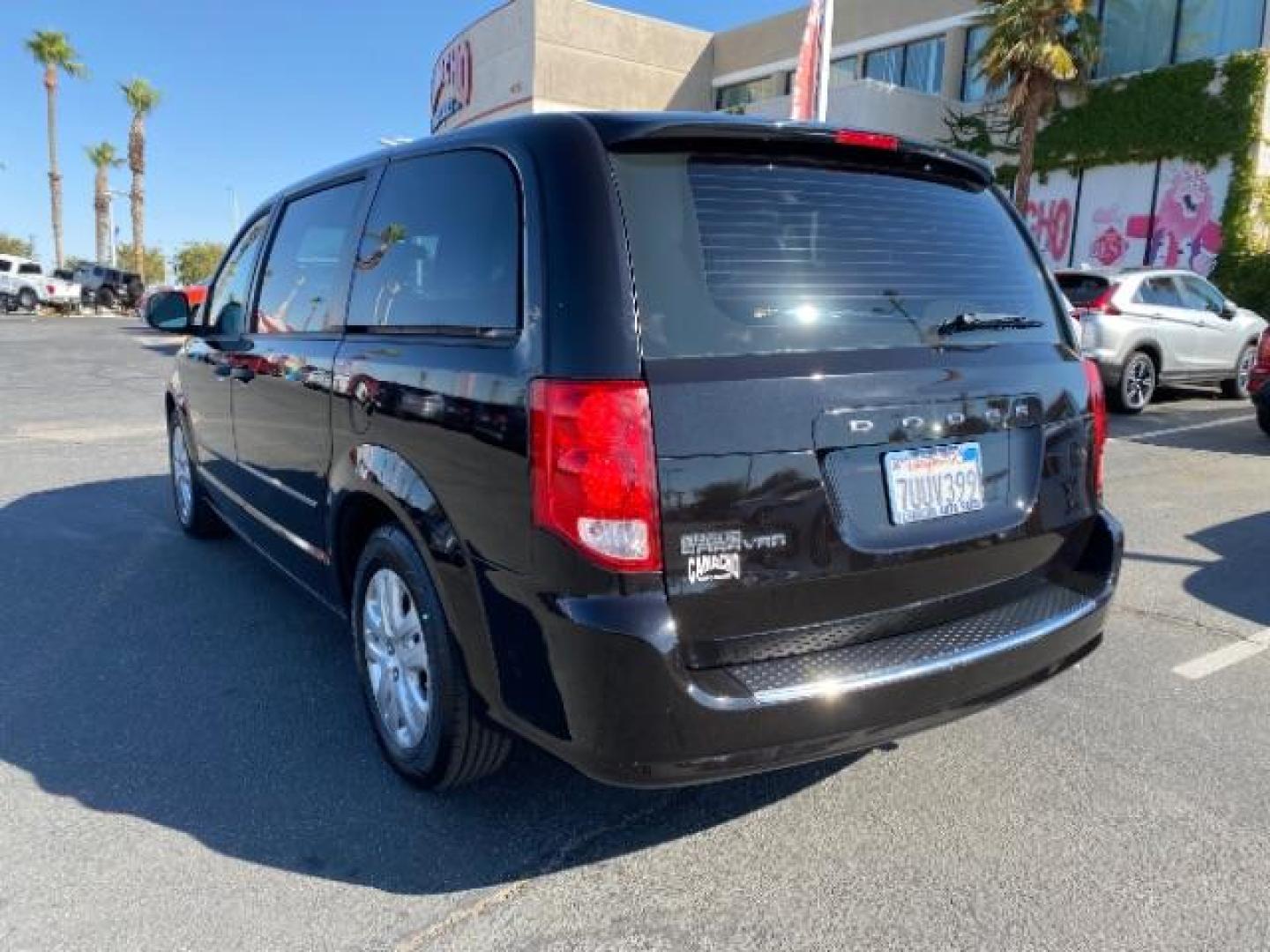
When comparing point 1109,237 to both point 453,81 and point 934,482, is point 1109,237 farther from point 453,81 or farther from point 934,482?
point 934,482

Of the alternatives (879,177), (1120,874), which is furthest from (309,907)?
(879,177)

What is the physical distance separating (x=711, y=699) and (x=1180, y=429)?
9457mm

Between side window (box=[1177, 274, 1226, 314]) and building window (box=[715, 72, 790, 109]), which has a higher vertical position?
building window (box=[715, 72, 790, 109])

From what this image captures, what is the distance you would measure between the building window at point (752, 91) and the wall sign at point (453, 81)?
7.89 meters

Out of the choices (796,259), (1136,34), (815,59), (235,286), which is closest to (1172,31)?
(1136,34)

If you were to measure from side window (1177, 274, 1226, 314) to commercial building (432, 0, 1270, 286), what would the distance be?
20.5ft

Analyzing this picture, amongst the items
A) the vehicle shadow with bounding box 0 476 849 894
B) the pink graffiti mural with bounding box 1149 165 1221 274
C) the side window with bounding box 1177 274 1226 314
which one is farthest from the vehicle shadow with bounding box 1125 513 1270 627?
the pink graffiti mural with bounding box 1149 165 1221 274

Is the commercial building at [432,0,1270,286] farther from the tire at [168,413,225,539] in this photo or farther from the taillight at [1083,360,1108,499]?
the taillight at [1083,360,1108,499]

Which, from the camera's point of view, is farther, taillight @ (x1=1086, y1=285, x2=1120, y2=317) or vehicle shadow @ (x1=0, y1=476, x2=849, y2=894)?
taillight @ (x1=1086, y1=285, x2=1120, y2=317)

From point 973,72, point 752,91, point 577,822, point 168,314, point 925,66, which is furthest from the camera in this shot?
point 752,91

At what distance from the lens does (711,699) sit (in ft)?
7.04

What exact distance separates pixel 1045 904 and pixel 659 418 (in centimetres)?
151

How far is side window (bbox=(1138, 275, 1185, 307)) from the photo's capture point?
1098 cm

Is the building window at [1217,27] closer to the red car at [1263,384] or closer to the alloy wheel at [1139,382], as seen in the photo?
the alloy wheel at [1139,382]
